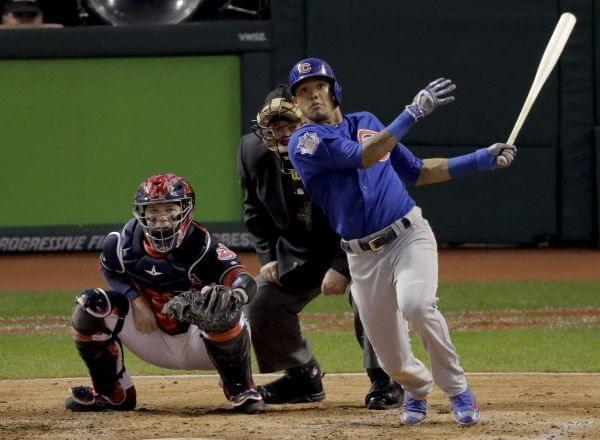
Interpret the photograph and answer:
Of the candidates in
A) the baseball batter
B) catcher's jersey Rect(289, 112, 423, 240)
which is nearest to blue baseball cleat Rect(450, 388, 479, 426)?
the baseball batter

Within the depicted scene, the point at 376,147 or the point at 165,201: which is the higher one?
the point at 376,147

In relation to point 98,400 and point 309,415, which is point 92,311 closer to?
point 98,400

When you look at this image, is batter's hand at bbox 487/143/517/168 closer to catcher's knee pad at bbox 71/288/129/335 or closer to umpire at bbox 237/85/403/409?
umpire at bbox 237/85/403/409

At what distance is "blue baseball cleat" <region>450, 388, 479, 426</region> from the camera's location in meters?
5.64

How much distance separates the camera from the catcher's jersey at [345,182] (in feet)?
18.2

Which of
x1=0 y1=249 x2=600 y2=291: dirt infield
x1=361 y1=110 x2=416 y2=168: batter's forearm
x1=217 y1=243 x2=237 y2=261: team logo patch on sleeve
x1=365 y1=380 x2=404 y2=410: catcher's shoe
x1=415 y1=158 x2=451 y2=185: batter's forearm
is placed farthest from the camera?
x1=0 y1=249 x2=600 y2=291: dirt infield

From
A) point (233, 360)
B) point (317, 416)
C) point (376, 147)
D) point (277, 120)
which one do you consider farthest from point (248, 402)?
point (376, 147)

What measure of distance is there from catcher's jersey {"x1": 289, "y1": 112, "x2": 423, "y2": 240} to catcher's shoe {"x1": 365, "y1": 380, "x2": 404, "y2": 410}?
38.0 inches

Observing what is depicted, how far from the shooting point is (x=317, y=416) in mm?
6102

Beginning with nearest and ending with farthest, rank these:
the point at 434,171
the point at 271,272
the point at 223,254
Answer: the point at 434,171 < the point at 223,254 < the point at 271,272

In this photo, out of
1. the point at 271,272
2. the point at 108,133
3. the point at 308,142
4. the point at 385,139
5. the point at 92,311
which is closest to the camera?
the point at 385,139

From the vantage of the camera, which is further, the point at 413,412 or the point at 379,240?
the point at 413,412

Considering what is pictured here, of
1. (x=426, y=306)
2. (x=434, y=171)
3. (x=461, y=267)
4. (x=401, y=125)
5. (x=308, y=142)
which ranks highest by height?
(x=401, y=125)

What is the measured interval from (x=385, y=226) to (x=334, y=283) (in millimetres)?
683
